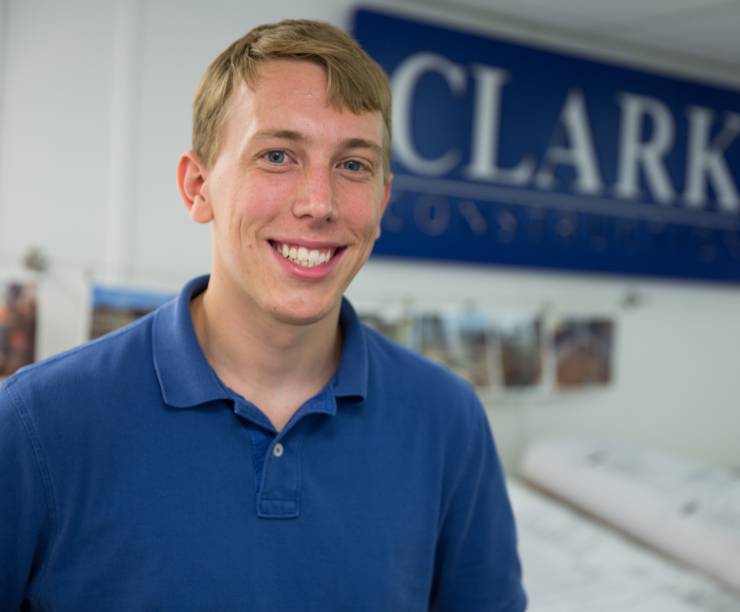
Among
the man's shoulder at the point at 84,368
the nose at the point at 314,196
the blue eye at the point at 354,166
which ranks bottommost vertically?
the man's shoulder at the point at 84,368

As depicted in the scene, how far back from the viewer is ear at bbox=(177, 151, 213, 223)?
899 mm

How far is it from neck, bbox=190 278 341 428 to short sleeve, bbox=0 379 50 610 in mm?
206

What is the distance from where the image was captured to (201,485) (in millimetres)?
820

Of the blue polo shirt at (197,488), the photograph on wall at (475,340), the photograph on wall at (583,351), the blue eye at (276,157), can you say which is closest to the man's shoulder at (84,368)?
the blue polo shirt at (197,488)

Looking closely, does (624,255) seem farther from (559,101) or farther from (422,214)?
(422,214)

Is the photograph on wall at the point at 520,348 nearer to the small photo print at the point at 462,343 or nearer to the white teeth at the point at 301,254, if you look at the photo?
the small photo print at the point at 462,343

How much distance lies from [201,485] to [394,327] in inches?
55.5

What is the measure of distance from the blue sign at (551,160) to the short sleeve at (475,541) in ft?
3.89

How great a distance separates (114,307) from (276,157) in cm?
114

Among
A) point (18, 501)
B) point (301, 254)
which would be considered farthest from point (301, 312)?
point (18, 501)

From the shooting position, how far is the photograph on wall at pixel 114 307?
6.07 ft

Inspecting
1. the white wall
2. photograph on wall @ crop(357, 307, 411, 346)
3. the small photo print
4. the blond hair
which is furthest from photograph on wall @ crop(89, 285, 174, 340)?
the blond hair

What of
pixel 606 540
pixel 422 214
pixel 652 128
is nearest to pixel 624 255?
pixel 652 128

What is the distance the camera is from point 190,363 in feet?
2.82
